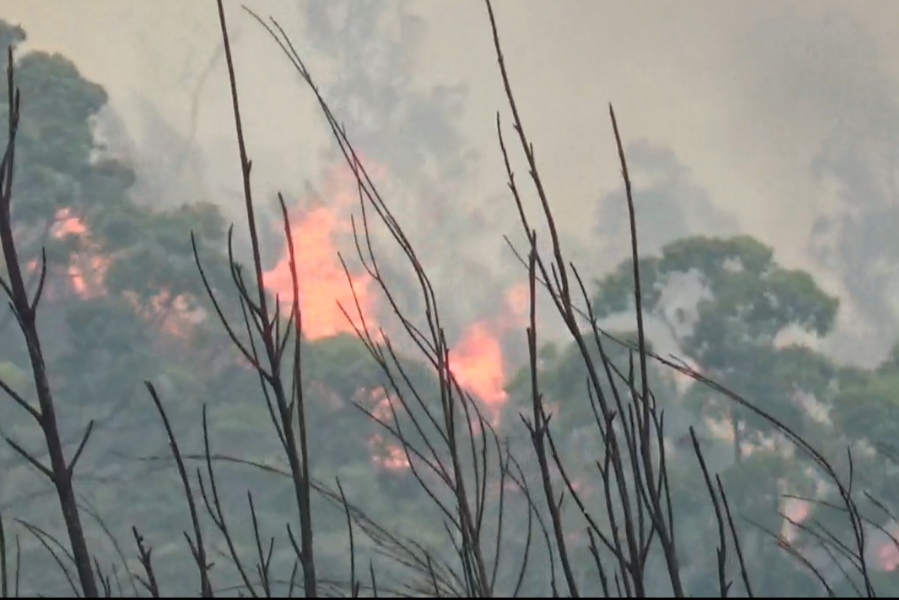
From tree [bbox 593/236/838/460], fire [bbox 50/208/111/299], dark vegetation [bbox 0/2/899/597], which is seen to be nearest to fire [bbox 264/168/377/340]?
dark vegetation [bbox 0/2/899/597]

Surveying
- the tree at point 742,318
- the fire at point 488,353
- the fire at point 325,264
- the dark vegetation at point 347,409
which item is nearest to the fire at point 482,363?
the fire at point 488,353

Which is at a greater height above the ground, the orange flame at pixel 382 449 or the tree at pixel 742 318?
the tree at pixel 742 318

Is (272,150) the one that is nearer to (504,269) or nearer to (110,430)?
(504,269)

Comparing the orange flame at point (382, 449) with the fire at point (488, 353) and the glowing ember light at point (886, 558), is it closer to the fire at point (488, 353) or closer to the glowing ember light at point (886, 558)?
the fire at point (488, 353)

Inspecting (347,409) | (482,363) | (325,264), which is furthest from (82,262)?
(482,363)

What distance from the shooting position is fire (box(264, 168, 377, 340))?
13008 mm

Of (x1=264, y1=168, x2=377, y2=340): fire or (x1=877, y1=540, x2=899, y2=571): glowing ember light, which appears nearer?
(x1=877, y1=540, x2=899, y2=571): glowing ember light

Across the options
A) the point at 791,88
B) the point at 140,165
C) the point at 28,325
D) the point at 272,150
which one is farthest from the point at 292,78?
the point at 28,325

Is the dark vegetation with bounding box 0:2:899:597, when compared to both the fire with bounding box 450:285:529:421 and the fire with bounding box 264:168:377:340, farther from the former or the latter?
the fire with bounding box 264:168:377:340

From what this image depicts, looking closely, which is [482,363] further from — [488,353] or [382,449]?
[382,449]

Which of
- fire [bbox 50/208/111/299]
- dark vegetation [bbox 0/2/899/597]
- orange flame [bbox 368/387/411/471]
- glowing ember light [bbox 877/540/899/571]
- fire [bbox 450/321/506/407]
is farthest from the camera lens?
fire [bbox 450/321/506/407]

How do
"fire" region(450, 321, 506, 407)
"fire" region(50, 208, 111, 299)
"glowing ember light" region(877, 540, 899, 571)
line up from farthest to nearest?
"fire" region(450, 321, 506, 407) < "fire" region(50, 208, 111, 299) < "glowing ember light" region(877, 540, 899, 571)

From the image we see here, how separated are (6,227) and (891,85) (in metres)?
14.4

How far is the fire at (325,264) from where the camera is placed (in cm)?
1301
